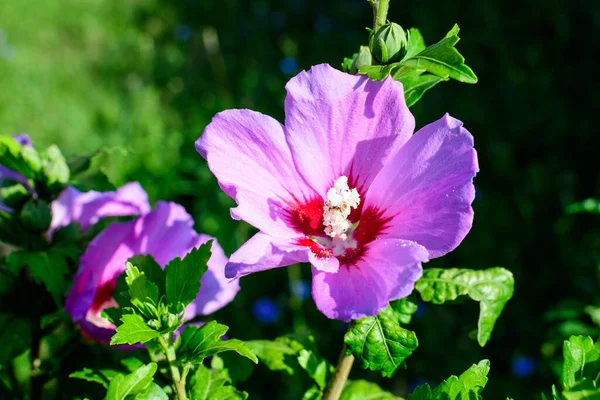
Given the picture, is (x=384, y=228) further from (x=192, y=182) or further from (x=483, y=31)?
(x=483, y=31)

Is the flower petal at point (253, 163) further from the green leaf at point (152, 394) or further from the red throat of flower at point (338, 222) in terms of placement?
the green leaf at point (152, 394)

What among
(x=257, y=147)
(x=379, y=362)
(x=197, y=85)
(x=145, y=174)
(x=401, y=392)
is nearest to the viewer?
(x=379, y=362)

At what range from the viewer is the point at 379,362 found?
116cm

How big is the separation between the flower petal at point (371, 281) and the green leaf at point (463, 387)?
0.19 metres

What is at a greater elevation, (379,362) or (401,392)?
(379,362)

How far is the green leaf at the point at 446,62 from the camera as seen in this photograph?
3.64 feet

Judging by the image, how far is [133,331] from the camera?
1125 millimetres

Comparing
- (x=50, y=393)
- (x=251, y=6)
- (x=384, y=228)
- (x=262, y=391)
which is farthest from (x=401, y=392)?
(x=251, y=6)

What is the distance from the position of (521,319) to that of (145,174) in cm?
216

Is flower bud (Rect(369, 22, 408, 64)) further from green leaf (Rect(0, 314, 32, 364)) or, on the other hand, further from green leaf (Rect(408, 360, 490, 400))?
green leaf (Rect(0, 314, 32, 364))

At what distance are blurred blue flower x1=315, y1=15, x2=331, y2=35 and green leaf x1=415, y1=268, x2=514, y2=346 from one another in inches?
154

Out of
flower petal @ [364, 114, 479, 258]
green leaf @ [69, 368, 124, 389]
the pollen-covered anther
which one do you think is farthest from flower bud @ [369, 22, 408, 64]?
green leaf @ [69, 368, 124, 389]

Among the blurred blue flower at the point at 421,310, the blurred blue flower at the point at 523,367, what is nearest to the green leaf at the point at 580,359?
the blurred blue flower at the point at 523,367

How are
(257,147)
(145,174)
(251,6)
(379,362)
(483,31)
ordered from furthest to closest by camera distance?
(251,6)
(483,31)
(145,174)
(257,147)
(379,362)
